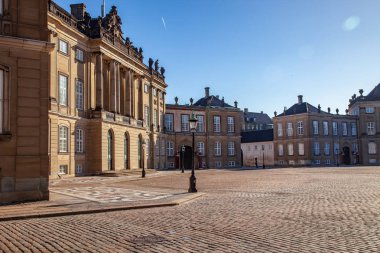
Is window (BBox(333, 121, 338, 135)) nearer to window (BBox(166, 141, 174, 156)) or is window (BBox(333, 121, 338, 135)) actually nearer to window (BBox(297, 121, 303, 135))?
window (BBox(297, 121, 303, 135))

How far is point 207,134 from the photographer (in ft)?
212

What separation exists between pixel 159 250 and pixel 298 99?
7652 cm

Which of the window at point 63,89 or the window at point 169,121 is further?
the window at point 169,121

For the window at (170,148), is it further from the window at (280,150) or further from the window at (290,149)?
the window at (280,150)

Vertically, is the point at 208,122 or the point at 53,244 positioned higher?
the point at 208,122

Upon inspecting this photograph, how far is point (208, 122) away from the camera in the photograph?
6494cm

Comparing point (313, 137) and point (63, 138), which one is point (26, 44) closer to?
point (63, 138)

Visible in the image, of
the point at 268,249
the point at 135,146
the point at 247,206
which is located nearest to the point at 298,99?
the point at 135,146

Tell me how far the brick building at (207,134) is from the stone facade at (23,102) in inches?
1750

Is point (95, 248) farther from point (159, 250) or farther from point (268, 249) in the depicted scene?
point (268, 249)

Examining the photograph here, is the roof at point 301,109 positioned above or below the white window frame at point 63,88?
above

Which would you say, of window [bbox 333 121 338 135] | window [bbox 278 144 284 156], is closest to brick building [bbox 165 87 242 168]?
window [bbox 278 144 284 156]

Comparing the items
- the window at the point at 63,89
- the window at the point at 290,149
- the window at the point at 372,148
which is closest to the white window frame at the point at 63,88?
the window at the point at 63,89

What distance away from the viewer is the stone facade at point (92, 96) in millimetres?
31078
